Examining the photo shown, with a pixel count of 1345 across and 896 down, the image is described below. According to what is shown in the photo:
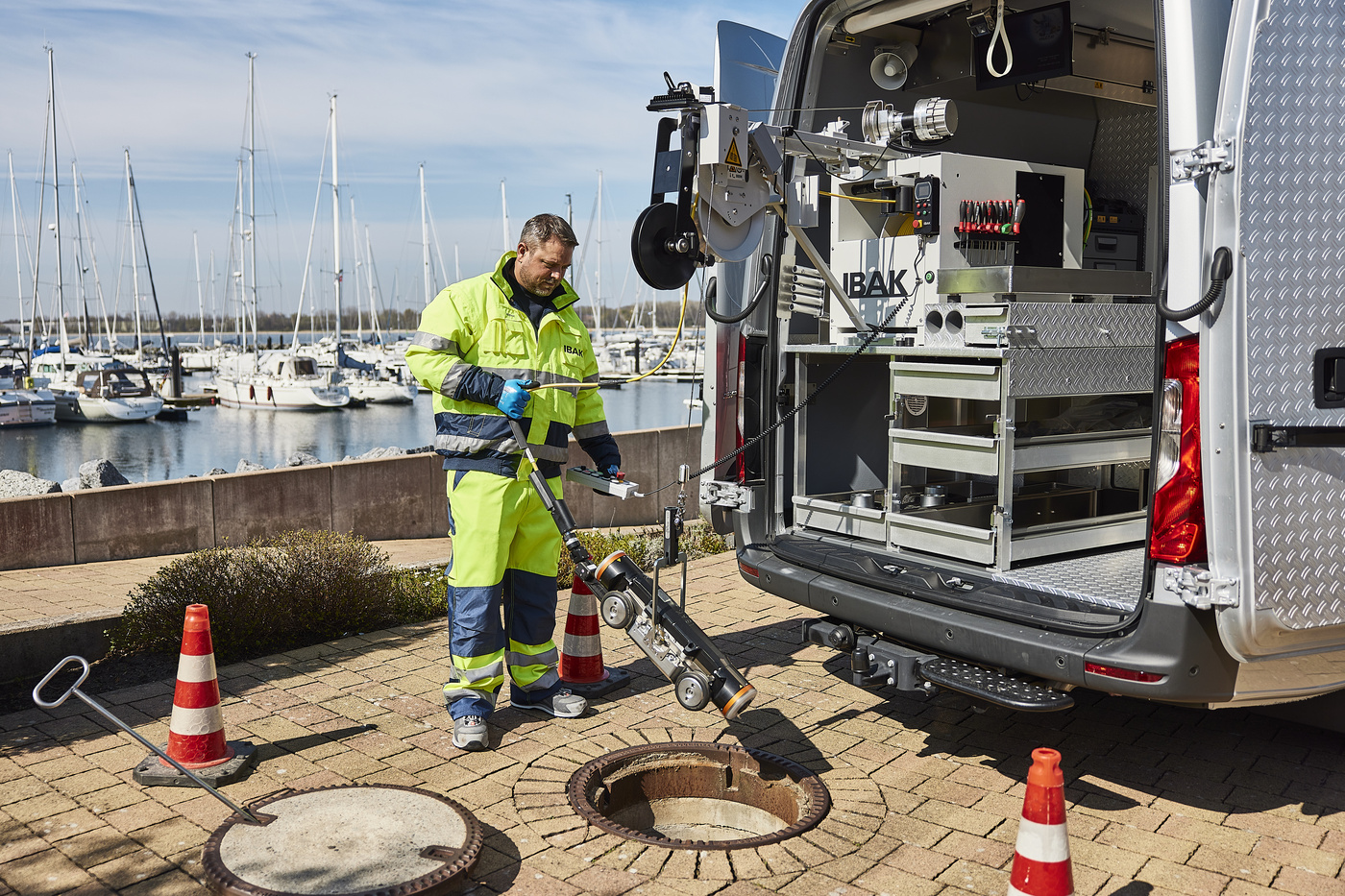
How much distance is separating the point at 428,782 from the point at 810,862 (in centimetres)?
140

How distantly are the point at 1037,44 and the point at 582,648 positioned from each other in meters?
3.58

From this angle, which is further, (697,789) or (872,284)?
(872,284)

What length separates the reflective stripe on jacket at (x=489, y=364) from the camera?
4.24m

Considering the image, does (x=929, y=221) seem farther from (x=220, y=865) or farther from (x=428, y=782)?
Answer: (x=220, y=865)

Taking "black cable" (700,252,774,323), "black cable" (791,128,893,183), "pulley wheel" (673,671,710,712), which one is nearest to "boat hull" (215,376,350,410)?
"black cable" (700,252,774,323)

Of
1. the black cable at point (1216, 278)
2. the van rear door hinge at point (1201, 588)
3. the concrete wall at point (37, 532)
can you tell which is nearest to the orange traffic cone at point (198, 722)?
the van rear door hinge at point (1201, 588)

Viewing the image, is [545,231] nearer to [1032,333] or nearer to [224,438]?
[1032,333]

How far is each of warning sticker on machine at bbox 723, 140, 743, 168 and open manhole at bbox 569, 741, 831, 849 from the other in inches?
84.4

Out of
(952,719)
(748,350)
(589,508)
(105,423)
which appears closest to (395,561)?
(589,508)

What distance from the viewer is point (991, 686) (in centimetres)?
353

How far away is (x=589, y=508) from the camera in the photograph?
10.4m

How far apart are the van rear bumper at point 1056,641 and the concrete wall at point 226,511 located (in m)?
3.62

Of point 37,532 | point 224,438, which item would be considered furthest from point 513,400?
point 224,438

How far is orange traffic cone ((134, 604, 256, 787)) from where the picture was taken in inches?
151
